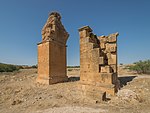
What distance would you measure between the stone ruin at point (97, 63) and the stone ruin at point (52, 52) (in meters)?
3.13

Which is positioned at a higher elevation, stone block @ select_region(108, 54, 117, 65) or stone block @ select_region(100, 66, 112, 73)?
stone block @ select_region(108, 54, 117, 65)

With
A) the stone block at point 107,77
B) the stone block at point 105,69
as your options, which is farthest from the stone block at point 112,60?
the stone block at point 107,77

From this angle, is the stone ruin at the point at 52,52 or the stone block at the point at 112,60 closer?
the stone block at the point at 112,60

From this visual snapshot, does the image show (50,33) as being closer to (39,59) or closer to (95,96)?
(39,59)

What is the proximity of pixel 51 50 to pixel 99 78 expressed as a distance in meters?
5.02

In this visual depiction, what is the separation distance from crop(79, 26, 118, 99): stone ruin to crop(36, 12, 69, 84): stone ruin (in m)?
3.13

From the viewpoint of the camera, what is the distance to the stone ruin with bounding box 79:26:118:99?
7.30 metres

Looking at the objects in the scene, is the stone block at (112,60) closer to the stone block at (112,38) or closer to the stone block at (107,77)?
the stone block at (112,38)

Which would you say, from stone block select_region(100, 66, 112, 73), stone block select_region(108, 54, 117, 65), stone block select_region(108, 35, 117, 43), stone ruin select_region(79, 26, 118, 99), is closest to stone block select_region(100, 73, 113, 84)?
stone ruin select_region(79, 26, 118, 99)

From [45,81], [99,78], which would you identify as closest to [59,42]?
[45,81]

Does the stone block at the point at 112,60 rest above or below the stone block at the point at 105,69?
above

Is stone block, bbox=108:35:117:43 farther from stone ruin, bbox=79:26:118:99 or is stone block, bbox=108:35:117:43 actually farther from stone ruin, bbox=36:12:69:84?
stone ruin, bbox=36:12:69:84

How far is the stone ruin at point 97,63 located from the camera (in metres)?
7.30

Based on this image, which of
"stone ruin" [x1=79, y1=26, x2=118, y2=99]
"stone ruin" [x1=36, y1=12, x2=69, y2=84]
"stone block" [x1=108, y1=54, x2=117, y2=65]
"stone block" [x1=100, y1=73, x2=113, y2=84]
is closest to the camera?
"stone block" [x1=100, y1=73, x2=113, y2=84]
